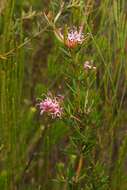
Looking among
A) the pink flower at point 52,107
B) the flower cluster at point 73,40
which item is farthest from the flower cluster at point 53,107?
the flower cluster at point 73,40

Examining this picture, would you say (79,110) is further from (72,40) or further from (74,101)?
(72,40)

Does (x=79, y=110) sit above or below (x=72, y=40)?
below

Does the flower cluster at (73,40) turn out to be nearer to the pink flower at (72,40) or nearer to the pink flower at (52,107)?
the pink flower at (72,40)

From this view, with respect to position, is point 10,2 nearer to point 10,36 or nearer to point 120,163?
point 10,36

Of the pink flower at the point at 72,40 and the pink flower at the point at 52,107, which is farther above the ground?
the pink flower at the point at 72,40

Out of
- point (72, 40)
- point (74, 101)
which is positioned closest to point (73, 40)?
point (72, 40)

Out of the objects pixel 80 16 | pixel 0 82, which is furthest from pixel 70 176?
pixel 80 16

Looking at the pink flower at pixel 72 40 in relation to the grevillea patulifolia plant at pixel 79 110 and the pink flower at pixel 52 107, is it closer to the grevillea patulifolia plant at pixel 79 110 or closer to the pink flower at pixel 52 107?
the grevillea patulifolia plant at pixel 79 110

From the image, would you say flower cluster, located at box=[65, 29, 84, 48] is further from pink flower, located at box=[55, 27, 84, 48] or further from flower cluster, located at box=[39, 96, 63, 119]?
flower cluster, located at box=[39, 96, 63, 119]

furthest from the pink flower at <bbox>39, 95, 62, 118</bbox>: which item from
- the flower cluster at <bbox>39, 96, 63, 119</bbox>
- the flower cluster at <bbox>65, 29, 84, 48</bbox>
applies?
the flower cluster at <bbox>65, 29, 84, 48</bbox>

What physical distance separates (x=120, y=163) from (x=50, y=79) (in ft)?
1.51

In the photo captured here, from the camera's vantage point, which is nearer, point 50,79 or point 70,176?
point 70,176

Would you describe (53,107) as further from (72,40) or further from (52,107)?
(72,40)

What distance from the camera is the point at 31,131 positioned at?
4.93ft
